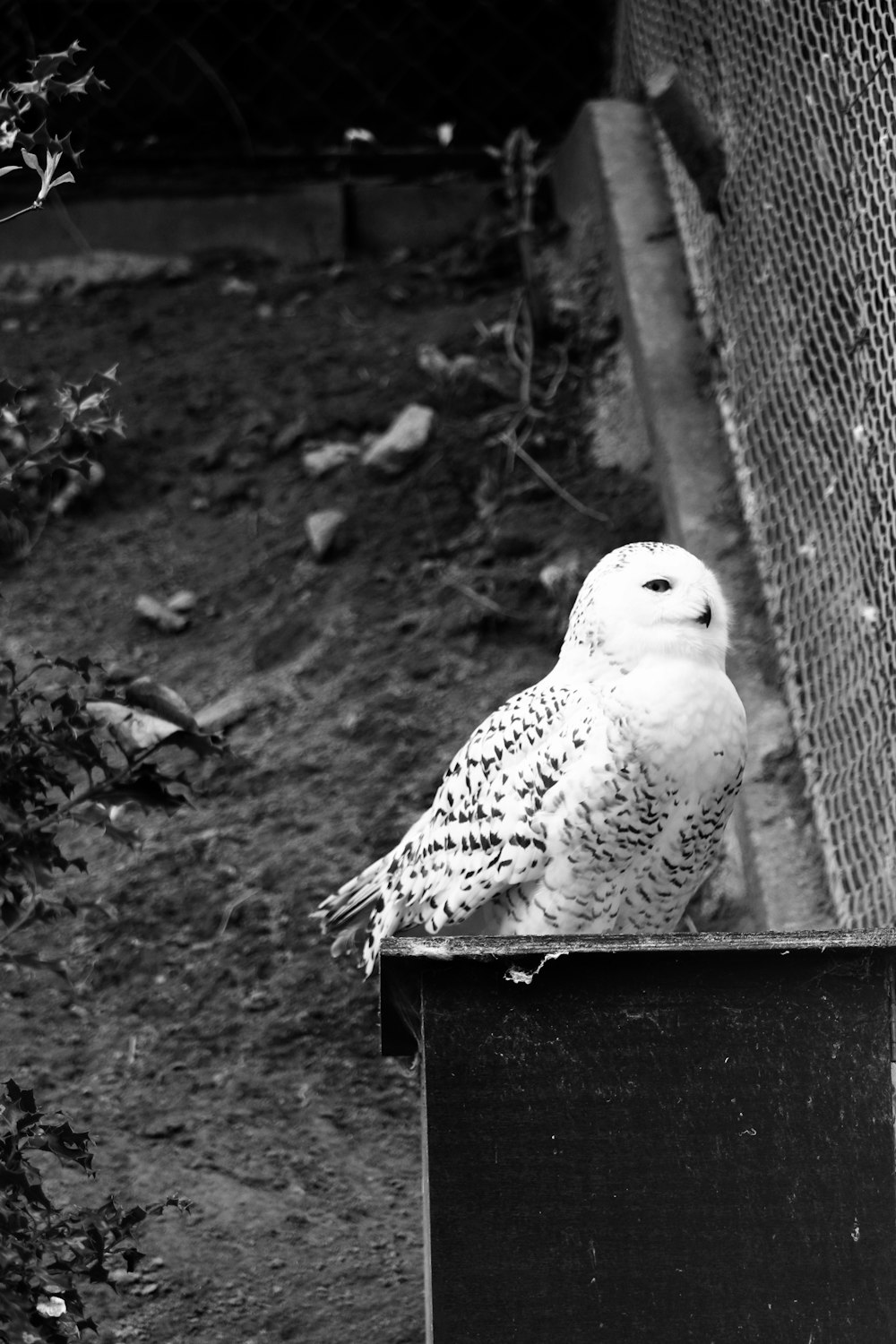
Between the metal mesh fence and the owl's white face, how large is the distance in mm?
528

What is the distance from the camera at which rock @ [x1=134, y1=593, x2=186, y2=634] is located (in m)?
4.55

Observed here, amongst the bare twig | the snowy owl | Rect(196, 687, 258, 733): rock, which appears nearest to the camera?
the snowy owl

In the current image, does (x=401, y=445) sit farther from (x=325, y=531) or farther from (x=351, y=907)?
(x=351, y=907)

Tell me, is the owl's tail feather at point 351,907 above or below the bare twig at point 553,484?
above

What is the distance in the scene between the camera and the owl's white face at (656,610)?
2590 mm

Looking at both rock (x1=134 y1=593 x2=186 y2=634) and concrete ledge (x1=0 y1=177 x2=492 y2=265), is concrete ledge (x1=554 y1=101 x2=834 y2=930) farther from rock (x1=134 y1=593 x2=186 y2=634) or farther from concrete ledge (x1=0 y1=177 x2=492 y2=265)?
rock (x1=134 y1=593 x2=186 y2=634)

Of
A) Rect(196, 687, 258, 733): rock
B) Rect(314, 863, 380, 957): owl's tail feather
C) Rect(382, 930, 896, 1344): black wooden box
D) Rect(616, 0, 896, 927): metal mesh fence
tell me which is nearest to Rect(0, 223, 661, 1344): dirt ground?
Rect(196, 687, 258, 733): rock

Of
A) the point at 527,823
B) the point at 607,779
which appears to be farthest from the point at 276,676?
the point at 607,779

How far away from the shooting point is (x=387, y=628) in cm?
436

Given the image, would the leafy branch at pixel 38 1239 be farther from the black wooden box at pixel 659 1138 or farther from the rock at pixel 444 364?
the rock at pixel 444 364

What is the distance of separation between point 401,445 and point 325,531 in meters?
0.37

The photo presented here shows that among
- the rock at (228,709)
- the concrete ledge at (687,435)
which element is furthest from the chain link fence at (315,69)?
the rock at (228,709)

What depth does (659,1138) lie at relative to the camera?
2.04 m

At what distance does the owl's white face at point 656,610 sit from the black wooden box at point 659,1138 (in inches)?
26.1
